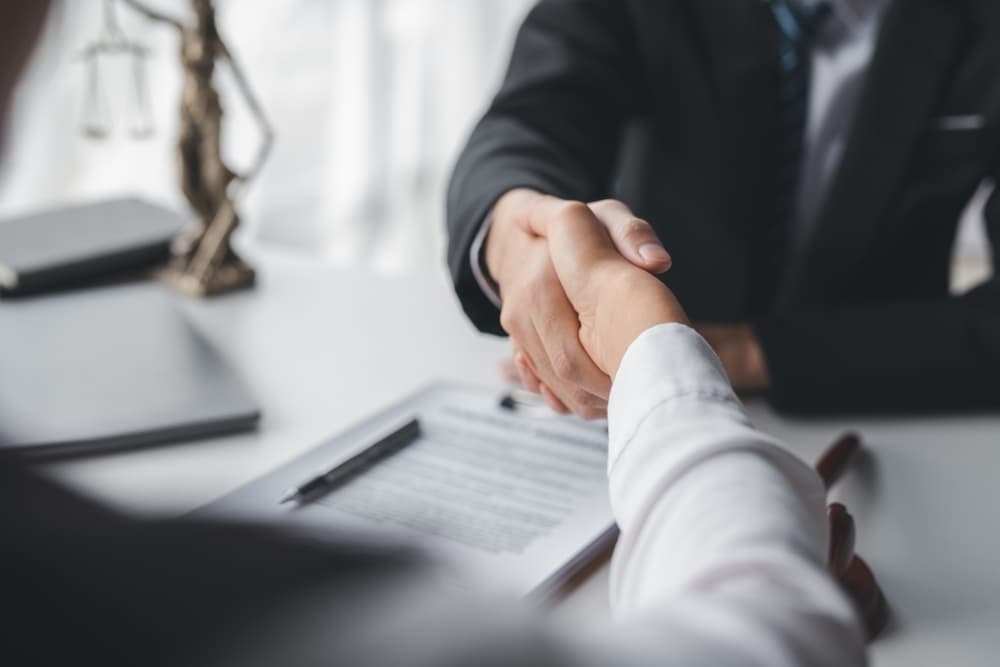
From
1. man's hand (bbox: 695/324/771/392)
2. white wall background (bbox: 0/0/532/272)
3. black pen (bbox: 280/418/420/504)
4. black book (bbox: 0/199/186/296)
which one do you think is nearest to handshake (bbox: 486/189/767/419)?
black pen (bbox: 280/418/420/504)

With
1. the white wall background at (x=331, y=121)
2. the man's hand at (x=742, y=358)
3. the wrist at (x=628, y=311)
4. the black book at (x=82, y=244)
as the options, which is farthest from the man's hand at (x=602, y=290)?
the white wall background at (x=331, y=121)

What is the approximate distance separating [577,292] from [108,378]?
432mm

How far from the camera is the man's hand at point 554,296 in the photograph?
2.10ft

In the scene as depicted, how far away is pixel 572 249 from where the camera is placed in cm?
67

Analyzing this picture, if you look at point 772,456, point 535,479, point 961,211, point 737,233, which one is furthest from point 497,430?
point 961,211

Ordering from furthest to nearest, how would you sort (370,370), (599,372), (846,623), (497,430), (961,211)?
(961,211)
(370,370)
(497,430)
(599,372)
(846,623)

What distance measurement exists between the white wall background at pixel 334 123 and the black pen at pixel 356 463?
73.4 inches

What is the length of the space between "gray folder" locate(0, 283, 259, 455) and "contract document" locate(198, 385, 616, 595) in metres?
0.12

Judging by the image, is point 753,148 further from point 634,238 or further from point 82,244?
point 82,244

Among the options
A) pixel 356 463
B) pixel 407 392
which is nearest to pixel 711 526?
pixel 356 463

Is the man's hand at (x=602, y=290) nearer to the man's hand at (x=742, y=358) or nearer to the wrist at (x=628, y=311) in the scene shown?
the wrist at (x=628, y=311)

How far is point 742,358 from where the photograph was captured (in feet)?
2.98

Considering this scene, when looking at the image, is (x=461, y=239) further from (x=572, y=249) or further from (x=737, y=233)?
(x=737, y=233)

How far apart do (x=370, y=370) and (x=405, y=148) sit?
2.05 m
